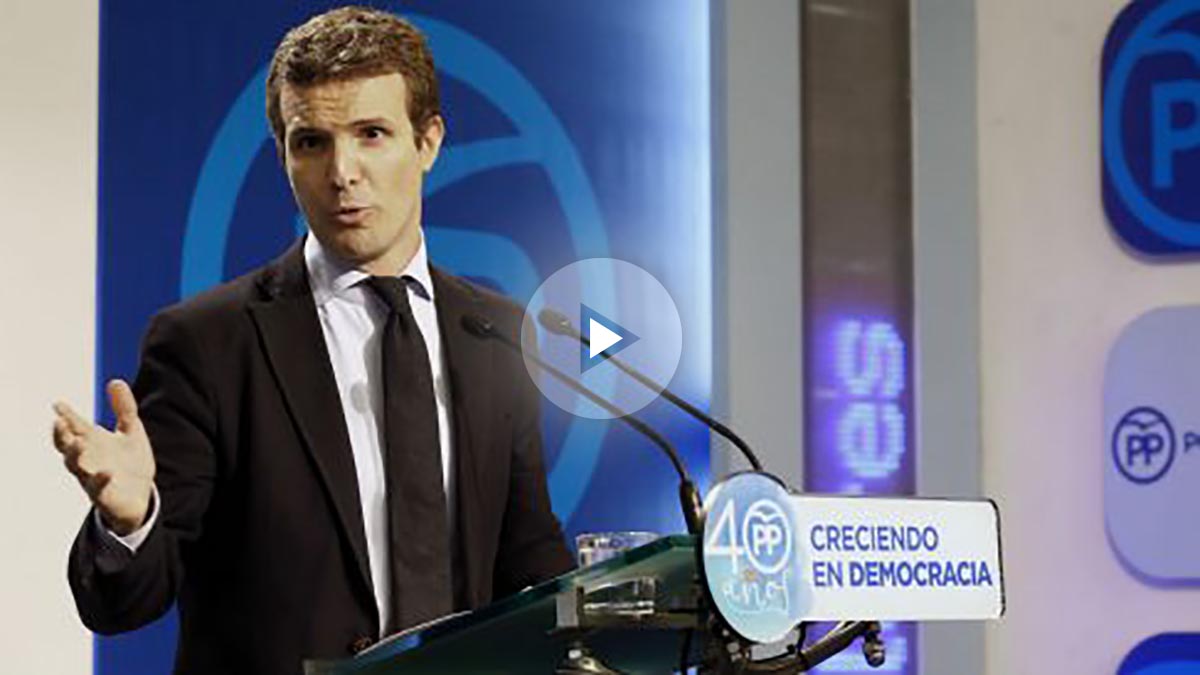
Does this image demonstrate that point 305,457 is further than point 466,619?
Yes

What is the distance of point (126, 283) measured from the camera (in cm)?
435

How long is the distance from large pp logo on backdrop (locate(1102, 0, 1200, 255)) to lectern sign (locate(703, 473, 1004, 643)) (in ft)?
12.3

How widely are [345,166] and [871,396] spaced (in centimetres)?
310

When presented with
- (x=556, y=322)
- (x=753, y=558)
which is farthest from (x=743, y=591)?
(x=556, y=322)

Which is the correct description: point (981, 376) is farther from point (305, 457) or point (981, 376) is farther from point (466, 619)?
point (466, 619)

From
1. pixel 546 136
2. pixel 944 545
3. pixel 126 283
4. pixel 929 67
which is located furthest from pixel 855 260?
pixel 944 545

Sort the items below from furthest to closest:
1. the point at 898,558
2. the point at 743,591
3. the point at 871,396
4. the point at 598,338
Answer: the point at 871,396
the point at 598,338
the point at 898,558
the point at 743,591

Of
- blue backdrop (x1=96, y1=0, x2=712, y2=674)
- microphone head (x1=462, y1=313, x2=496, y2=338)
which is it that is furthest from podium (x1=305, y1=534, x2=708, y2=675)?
blue backdrop (x1=96, y1=0, x2=712, y2=674)

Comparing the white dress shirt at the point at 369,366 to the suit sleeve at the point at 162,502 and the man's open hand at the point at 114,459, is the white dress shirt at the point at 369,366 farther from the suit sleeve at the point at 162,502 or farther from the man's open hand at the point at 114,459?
the man's open hand at the point at 114,459

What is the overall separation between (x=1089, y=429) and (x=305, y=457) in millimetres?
3638

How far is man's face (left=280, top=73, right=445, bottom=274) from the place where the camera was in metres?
2.44

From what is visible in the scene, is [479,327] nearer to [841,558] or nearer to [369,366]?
[369,366]

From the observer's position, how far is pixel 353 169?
2.46 meters

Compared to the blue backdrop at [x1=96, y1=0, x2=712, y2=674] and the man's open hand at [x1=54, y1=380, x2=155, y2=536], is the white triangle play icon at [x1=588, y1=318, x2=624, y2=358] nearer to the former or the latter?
the man's open hand at [x1=54, y1=380, x2=155, y2=536]
